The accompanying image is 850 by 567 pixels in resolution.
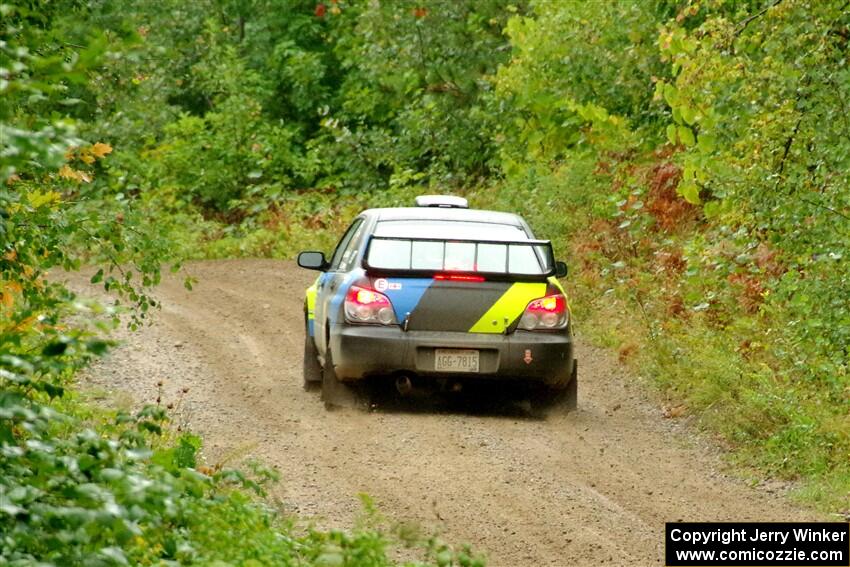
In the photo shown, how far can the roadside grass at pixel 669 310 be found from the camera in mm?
11805

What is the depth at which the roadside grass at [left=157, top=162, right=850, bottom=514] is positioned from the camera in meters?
11.8

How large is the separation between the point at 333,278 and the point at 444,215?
110 cm

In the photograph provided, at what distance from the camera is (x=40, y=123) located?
4848 mm

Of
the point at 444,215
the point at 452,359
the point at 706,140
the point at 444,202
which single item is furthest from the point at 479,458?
the point at 444,202

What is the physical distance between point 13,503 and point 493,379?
24.9ft

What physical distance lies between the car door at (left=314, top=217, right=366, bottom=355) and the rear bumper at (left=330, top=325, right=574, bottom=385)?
0.56 m

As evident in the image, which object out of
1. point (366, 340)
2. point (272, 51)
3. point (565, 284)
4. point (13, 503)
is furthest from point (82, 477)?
point (272, 51)

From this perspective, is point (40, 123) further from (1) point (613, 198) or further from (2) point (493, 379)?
(1) point (613, 198)

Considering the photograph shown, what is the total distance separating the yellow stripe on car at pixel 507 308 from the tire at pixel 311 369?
2254 mm

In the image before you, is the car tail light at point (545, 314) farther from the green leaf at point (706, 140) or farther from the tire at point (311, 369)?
the tire at point (311, 369)

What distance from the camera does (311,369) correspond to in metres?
14.1

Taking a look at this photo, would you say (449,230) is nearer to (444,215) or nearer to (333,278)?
(444,215)

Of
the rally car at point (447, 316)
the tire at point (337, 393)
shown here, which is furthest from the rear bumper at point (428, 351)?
the tire at point (337, 393)

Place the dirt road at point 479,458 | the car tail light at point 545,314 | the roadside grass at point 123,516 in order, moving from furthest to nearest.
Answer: the car tail light at point 545,314 → the dirt road at point 479,458 → the roadside grass at point 123,516
